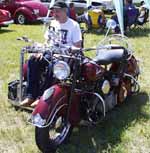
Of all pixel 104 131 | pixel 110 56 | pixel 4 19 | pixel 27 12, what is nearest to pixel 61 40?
pixel 110 56

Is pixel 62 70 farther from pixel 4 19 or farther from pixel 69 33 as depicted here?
Answer: pixel 4 19

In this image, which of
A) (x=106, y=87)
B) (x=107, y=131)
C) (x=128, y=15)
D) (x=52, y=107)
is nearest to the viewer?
(x=52, y=107)

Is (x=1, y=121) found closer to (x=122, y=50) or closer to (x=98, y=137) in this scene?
(x=98, y=137)

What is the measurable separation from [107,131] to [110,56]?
1.01m

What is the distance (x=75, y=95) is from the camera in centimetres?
486

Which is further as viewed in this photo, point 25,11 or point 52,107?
point 25,11

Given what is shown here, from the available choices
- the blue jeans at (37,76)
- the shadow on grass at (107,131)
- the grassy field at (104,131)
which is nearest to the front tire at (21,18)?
the grassy field at (104,131)

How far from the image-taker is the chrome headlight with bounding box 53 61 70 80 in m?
4.55

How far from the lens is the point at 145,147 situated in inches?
191

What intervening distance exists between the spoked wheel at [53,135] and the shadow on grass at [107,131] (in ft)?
0.34

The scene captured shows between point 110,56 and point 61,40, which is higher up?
point 61,40

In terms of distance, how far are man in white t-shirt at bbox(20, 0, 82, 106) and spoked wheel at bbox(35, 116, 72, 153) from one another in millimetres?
740

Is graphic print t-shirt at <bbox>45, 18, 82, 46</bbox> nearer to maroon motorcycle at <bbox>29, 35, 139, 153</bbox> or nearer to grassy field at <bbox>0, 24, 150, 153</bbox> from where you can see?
maroon motorcycle at <bbox>29, 35, 139, 153</bbox>

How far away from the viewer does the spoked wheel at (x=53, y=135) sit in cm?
448
